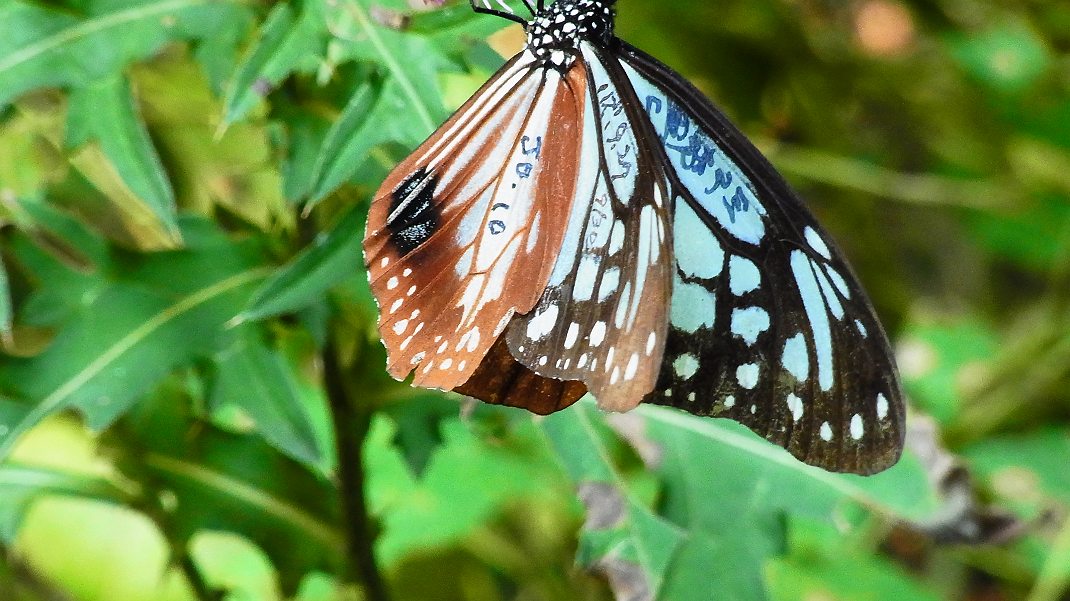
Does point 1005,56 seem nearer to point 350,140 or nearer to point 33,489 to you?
point 350,140

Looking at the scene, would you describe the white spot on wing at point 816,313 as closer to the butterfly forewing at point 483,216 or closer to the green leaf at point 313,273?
the butterfly forewing at point 483,216

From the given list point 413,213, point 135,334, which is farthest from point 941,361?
point 135,334

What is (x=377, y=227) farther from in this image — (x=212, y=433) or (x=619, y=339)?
(x=212, y=433)

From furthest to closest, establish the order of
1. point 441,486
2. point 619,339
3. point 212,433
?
point 441,486, point 212,433, point 619,339

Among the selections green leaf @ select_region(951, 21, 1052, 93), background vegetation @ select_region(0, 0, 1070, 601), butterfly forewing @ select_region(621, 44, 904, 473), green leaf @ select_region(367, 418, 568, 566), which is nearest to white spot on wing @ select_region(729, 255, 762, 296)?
butterfly forewing @ select_region(621, 44, 904, 473)

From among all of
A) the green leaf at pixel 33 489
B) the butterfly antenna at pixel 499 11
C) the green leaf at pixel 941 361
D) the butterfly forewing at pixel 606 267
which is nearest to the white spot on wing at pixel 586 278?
the butterfly forewing at pixel 606 267

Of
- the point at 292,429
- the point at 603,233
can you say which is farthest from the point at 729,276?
the point at 292,429

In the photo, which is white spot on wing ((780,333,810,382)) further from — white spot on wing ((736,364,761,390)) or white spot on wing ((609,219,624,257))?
white spot on wing ((609,219,624,257))
